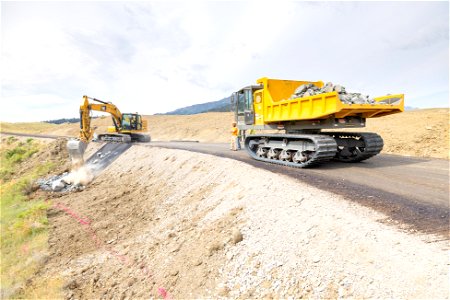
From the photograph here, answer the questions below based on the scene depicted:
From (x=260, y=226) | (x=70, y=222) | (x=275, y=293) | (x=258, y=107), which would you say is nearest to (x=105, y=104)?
(x=70, y=222)

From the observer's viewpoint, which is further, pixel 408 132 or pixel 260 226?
pixel 408 132

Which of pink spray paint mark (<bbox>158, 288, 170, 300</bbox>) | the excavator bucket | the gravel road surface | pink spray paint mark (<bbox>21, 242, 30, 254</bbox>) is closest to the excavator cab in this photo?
the excavator bucket

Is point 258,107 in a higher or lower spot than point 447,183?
higher

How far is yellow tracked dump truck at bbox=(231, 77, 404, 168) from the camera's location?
848 cm

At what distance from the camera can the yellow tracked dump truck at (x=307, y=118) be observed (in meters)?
8.48

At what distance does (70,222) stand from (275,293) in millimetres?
10134

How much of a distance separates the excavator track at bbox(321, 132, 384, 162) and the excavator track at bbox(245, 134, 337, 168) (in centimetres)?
190

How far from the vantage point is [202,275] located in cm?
479

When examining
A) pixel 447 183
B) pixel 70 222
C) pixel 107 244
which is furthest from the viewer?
pixel 70 222

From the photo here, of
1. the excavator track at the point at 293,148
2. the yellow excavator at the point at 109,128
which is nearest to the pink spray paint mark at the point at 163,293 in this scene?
the excavator track at the point at 293,148

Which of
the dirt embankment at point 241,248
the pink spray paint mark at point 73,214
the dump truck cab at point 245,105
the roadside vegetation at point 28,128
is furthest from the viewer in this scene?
the roadside vegetation at point 28,128

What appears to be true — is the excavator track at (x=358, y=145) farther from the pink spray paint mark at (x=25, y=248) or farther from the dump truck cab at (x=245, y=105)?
the pink spray paint mark at (x=25, y=248)

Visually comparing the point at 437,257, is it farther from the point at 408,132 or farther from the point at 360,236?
the point at 408,132

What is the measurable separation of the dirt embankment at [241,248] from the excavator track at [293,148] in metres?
1.59
